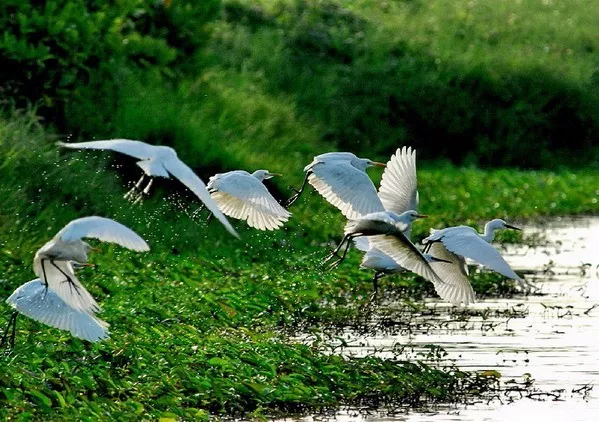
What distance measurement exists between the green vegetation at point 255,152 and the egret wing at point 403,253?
60 centimetres

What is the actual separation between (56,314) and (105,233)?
3.60ft

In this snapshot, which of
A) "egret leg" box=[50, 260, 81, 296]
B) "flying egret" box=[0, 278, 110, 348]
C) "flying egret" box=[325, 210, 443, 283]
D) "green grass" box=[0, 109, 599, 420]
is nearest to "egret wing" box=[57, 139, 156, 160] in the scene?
"egret leg" box=[50, 260, 81, 296]

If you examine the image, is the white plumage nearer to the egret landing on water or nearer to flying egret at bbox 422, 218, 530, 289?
flying egret at bbox 422, 218, 530, 289

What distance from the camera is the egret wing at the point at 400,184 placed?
9492 millimetres

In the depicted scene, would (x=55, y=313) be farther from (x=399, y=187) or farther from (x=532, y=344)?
(x=532, y=344)

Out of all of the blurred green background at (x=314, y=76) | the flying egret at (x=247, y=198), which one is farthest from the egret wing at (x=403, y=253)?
the blurred green background at (x=314, y=76)

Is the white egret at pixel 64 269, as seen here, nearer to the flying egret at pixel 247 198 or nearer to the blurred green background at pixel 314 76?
the flying egret at pixel 247 198

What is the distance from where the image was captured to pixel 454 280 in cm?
982

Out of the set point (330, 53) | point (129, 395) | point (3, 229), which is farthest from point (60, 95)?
point (330, 53)

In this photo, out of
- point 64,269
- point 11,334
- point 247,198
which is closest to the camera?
point 64,269

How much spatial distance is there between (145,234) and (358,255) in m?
2.12

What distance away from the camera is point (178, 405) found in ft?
26.2

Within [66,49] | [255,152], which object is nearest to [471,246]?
[66,49]

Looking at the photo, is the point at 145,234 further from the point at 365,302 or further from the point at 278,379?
the point at 278,379
